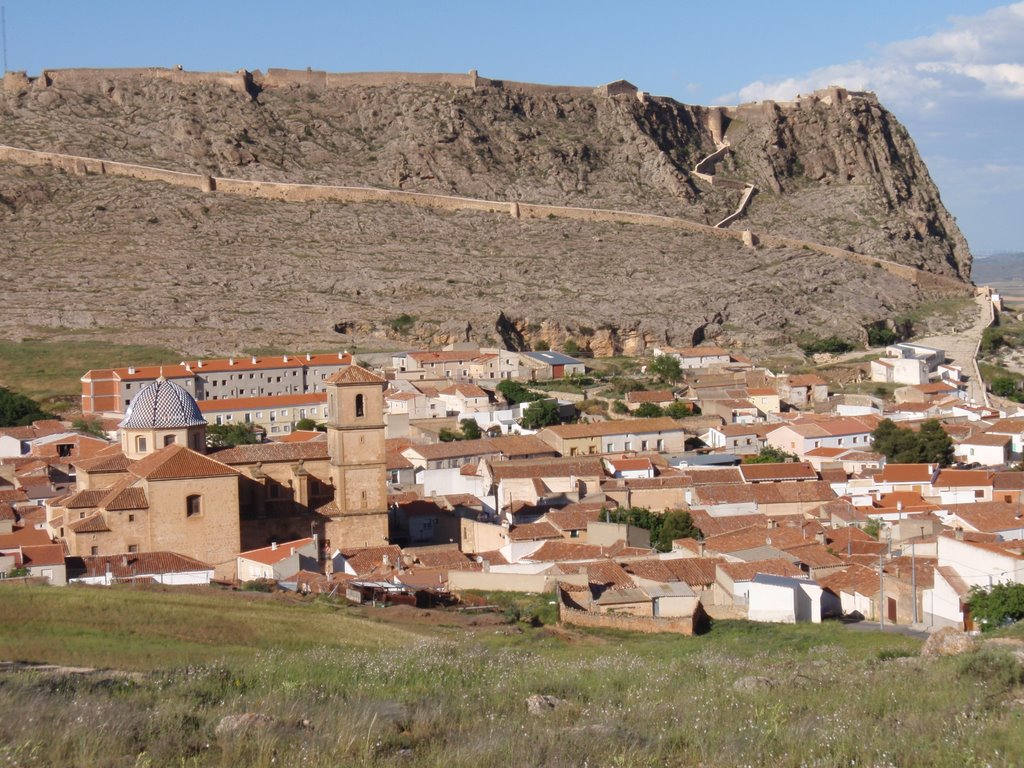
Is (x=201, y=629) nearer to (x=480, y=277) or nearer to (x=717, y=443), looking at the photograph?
(x=717, y=443)

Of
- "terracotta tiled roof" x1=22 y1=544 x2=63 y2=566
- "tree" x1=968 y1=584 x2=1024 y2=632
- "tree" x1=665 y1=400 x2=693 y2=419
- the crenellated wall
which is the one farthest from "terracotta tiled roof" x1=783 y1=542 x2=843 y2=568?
the crenellated wall

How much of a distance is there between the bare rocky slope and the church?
27.1 meters

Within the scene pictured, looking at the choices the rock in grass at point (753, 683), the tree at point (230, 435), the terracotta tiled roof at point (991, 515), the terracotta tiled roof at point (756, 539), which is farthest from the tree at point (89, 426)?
the rock in grass at point (753, 683)

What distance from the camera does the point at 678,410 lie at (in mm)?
47062

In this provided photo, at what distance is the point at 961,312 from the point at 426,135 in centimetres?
3083

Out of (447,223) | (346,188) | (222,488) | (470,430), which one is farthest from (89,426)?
(346,188)

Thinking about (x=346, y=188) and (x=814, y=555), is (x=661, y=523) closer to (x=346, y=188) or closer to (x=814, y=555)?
(x=814, y=555)

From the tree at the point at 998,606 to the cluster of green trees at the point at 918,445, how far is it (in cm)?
1717

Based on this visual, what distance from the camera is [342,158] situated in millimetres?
76125

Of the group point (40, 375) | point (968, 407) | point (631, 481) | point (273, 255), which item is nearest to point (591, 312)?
point (273, 255)

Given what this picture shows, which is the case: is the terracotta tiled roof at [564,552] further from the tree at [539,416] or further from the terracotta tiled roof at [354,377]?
the tree at [539,416]

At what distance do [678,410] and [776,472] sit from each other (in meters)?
11.5

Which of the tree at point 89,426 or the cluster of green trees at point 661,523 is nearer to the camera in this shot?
the cluster of green trees at point 661,523

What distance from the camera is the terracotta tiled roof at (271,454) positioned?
28.1 meters
